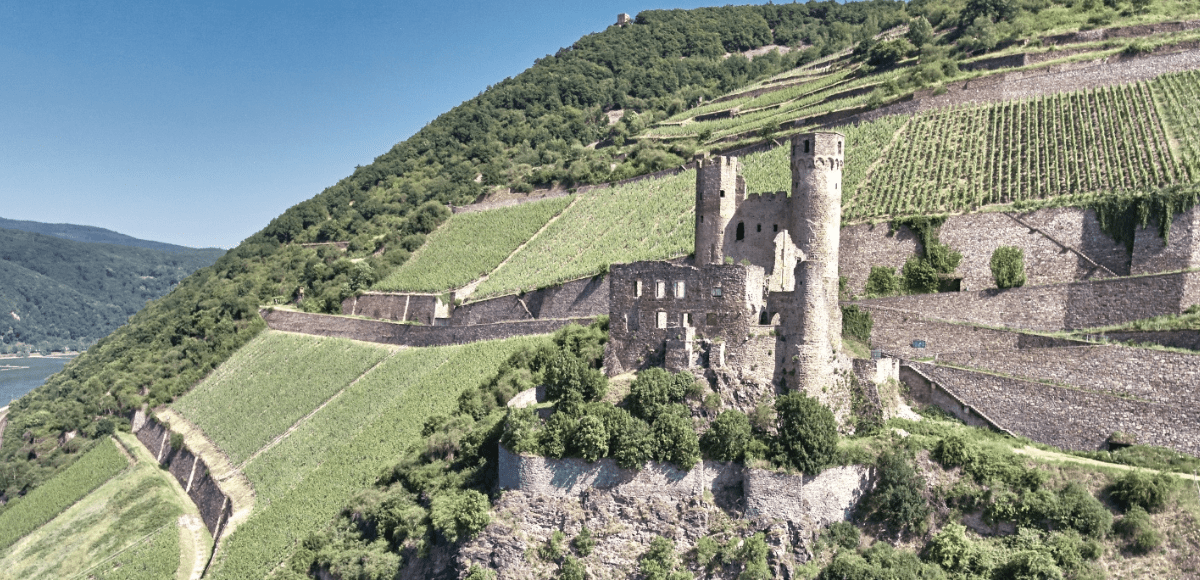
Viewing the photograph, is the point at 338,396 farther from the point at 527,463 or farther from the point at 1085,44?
the point at 1085,44

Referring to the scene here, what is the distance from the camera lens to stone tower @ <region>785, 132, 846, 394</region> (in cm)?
2816

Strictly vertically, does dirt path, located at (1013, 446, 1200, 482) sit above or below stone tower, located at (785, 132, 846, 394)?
below

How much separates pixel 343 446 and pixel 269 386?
49.0 ft

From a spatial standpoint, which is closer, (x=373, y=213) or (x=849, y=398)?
(x=849, y=398)

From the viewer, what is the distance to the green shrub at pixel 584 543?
26.9m

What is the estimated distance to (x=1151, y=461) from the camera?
1076 inches

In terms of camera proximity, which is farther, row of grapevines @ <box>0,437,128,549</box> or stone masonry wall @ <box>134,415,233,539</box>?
row of grapevines @ <box>0,437,128,549</box>

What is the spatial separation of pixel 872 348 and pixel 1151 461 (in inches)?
389

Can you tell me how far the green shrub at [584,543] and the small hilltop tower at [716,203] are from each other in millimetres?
11670

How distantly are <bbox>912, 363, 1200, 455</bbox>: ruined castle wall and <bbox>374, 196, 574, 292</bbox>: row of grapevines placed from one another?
34387mm

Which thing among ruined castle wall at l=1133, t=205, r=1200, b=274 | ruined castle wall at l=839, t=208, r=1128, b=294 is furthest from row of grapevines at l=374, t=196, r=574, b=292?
ruined castle wall at l=1133, t=205, r=1200, b=274

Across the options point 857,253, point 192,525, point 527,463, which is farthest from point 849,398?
point 192,525

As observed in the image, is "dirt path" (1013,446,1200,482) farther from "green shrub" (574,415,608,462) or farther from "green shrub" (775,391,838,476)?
"green shrub" (574,415,608,462)

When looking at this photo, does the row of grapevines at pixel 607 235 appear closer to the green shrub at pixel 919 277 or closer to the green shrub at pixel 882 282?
the green shrub at pixel 882 282
